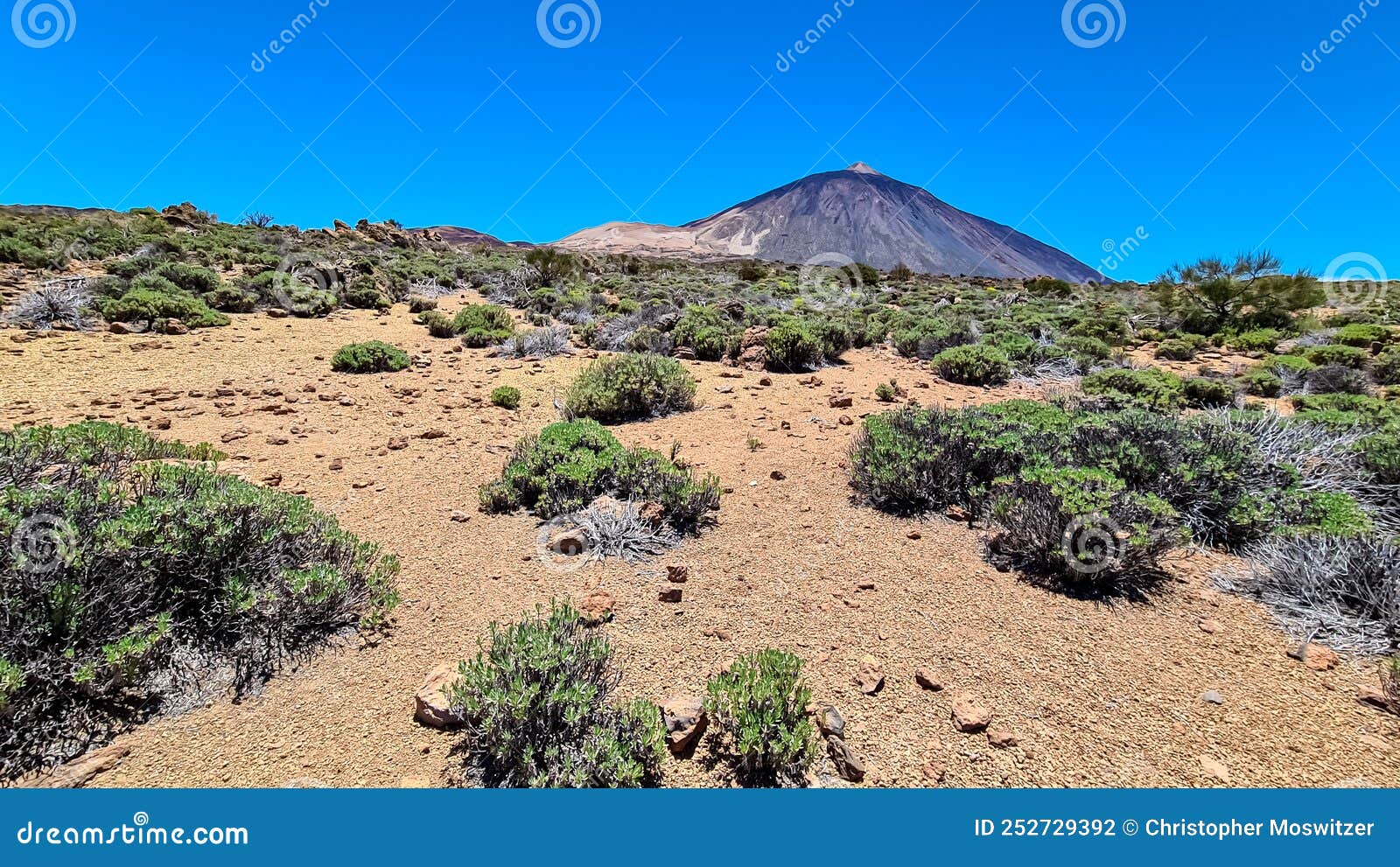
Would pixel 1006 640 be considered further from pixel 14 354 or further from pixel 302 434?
pixel 14 354

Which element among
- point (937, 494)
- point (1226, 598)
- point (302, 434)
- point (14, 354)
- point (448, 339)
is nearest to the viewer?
point (1226, 598)

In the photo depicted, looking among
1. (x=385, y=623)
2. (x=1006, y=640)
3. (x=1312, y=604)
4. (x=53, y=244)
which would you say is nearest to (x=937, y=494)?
(x=1006, y=640)

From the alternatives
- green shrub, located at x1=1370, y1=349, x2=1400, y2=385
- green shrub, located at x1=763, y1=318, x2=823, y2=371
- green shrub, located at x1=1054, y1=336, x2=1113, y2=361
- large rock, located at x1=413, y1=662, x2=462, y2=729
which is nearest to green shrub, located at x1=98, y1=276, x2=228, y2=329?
green shrub, located at x1=763, y1=318, x2=823, y2=371

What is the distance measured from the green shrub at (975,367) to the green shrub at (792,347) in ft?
6.29

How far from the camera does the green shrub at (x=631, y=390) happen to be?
6.61m

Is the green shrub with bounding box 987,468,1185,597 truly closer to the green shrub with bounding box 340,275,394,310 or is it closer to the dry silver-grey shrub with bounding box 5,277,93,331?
the dry silver-grey shrub with bounding box 5,277,93,331

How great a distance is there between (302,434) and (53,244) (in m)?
16.1

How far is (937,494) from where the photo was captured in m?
4.28

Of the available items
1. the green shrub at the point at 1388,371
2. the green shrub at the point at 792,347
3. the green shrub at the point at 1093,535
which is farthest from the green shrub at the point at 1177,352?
the green shrub at the point at 1093,535

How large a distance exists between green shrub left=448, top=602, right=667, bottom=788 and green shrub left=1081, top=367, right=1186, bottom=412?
724 centimetres

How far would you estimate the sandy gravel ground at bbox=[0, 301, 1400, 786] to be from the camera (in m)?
2.14

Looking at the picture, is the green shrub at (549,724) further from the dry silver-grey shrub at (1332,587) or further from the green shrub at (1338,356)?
the green shrub at (1338,356)

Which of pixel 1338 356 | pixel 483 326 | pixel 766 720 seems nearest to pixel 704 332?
pixel 483 326

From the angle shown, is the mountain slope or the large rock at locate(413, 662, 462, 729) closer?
the large rock at locate(413, 662, 462, 729)
